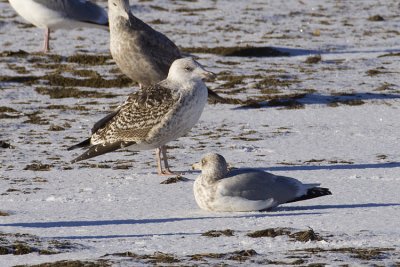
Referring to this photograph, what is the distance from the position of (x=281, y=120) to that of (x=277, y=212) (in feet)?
13.3

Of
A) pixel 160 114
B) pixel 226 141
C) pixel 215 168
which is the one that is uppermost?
pixel 160 114

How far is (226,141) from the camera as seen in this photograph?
10656 millimetres

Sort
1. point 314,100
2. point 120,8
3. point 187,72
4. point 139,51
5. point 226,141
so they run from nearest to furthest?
point 187,72 < point 226,141 < point 139,51 < point 120,8 < point 314,100

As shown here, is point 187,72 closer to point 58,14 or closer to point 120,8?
point 120,8

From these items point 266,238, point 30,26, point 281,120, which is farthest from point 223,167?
point 30,26

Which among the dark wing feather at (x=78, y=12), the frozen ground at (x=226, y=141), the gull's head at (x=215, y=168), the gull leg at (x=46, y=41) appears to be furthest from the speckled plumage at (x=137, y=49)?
the dark wing feather at (x=78, y=12)

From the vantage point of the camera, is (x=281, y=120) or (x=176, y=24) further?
(x=176, y=24)

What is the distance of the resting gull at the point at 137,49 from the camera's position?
11.3 m

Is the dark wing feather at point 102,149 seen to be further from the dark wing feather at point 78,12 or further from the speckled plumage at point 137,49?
the dark wing feather at point 78,12

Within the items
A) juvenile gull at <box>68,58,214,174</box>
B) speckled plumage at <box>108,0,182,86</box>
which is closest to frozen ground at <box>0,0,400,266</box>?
juvenile gull at <box>68,58,214,174</box>

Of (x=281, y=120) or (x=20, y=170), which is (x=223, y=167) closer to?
(x=20, y=170)

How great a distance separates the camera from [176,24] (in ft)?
58.7

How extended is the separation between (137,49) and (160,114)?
97.0 inches

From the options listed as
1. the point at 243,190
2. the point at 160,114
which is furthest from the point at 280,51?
the point at 243,190
